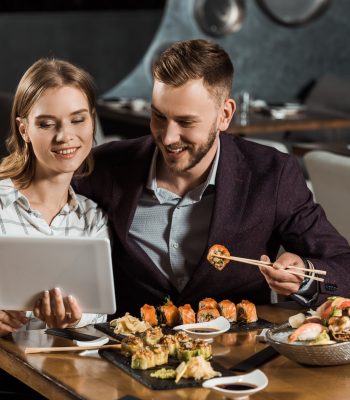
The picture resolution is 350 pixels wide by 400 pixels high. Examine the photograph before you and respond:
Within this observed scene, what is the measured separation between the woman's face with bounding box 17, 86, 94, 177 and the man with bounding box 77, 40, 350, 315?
0.69 feet

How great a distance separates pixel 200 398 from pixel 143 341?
0.33m

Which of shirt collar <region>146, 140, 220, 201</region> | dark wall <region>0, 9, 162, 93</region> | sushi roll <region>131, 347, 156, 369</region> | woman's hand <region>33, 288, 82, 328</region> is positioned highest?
dark wall <region>0, 9, 162, 93</region>

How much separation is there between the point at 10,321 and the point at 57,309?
0.52 feet

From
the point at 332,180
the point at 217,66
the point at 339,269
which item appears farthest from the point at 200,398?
the point at 332,180

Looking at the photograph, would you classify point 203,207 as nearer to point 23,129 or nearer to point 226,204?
point 226,204

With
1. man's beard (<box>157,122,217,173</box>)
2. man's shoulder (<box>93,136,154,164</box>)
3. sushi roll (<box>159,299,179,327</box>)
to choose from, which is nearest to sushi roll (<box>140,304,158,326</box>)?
sushi roll (<box>159,299,179,327</box>)

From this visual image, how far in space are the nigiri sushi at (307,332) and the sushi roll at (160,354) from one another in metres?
0.29

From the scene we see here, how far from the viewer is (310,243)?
3.03 m

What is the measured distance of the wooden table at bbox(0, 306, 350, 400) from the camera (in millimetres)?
2225

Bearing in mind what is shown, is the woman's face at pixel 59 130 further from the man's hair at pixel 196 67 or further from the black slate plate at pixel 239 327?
the black slate plate at pixel 239 327

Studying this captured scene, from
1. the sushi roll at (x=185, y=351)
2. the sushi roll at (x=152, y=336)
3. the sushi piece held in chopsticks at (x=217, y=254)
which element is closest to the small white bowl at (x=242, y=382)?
the sushi roll at (x=185, y=351)

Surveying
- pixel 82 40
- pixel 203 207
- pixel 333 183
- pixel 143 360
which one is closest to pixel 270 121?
pixel 333 183

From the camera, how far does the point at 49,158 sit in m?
2.96

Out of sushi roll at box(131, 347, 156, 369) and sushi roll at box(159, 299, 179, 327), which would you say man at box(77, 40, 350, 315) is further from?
Answer: sushi roll at box(131, 347, 156, 369)
